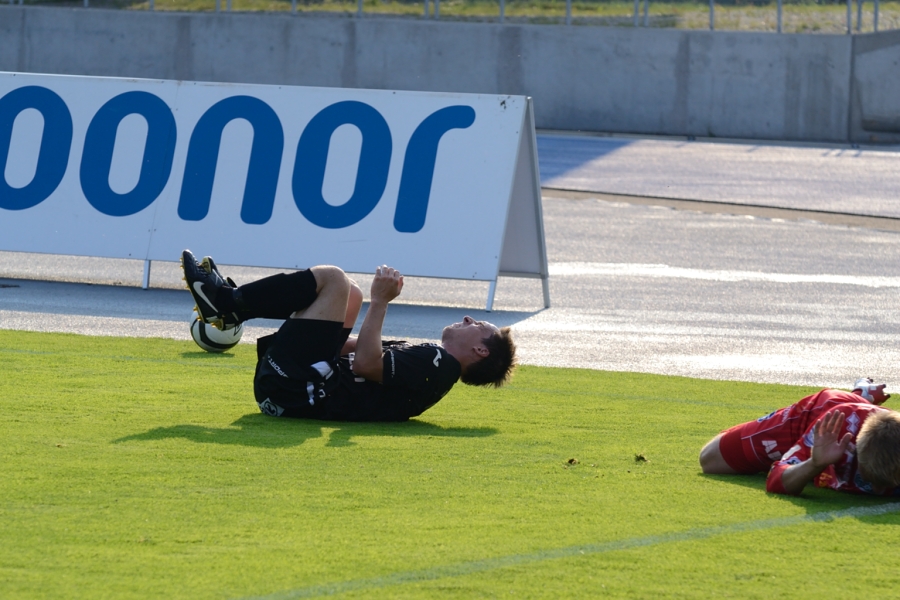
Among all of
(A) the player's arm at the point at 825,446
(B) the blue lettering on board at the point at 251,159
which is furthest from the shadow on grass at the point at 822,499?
(B) the blue lettering on board at the point at 251,159

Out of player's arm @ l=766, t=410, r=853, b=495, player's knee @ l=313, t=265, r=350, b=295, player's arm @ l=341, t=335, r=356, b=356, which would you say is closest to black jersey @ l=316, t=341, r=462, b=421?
player's arm @ l=341, t=335, r=356, b=356

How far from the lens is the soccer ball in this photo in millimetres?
8883

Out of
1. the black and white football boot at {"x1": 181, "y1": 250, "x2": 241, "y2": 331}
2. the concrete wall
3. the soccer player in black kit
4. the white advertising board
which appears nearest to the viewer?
the soccer player in black kit

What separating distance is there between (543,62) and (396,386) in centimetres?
3063

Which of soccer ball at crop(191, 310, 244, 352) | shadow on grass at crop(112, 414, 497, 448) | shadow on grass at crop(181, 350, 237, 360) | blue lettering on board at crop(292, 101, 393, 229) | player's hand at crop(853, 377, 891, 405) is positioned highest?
blue lettering on board at crop(292, 101, 393, 229)

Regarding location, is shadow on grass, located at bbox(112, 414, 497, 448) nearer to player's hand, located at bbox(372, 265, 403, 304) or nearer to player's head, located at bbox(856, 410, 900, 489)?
player's hand, located at bbox(372, 265, 403, 304)

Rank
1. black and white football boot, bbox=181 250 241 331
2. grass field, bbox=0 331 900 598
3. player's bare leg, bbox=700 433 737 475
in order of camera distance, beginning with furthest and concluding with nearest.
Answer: black and white football boot, bbox=181 250 241 331 → player's bare leg, bbox=700 433 737 475 → grass field, bbox=0 331 900 598

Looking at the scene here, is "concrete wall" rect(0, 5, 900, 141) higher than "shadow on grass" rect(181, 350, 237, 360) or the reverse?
higher

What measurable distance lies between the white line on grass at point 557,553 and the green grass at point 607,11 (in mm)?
32573

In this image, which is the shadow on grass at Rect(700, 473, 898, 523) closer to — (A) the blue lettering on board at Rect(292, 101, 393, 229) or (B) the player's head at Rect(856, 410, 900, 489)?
(B) the player's head at Rect(856, 410, 900, 489)

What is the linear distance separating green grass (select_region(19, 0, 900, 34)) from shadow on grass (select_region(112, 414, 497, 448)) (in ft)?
103

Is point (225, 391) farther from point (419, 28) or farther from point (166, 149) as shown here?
point (419, 28)

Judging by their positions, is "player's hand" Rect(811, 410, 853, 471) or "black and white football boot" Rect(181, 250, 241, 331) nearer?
"player's hand" Rect(811, 410, 853, 471)

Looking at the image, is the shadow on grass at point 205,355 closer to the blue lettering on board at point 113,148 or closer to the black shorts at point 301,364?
the black shorts at point 301,364
